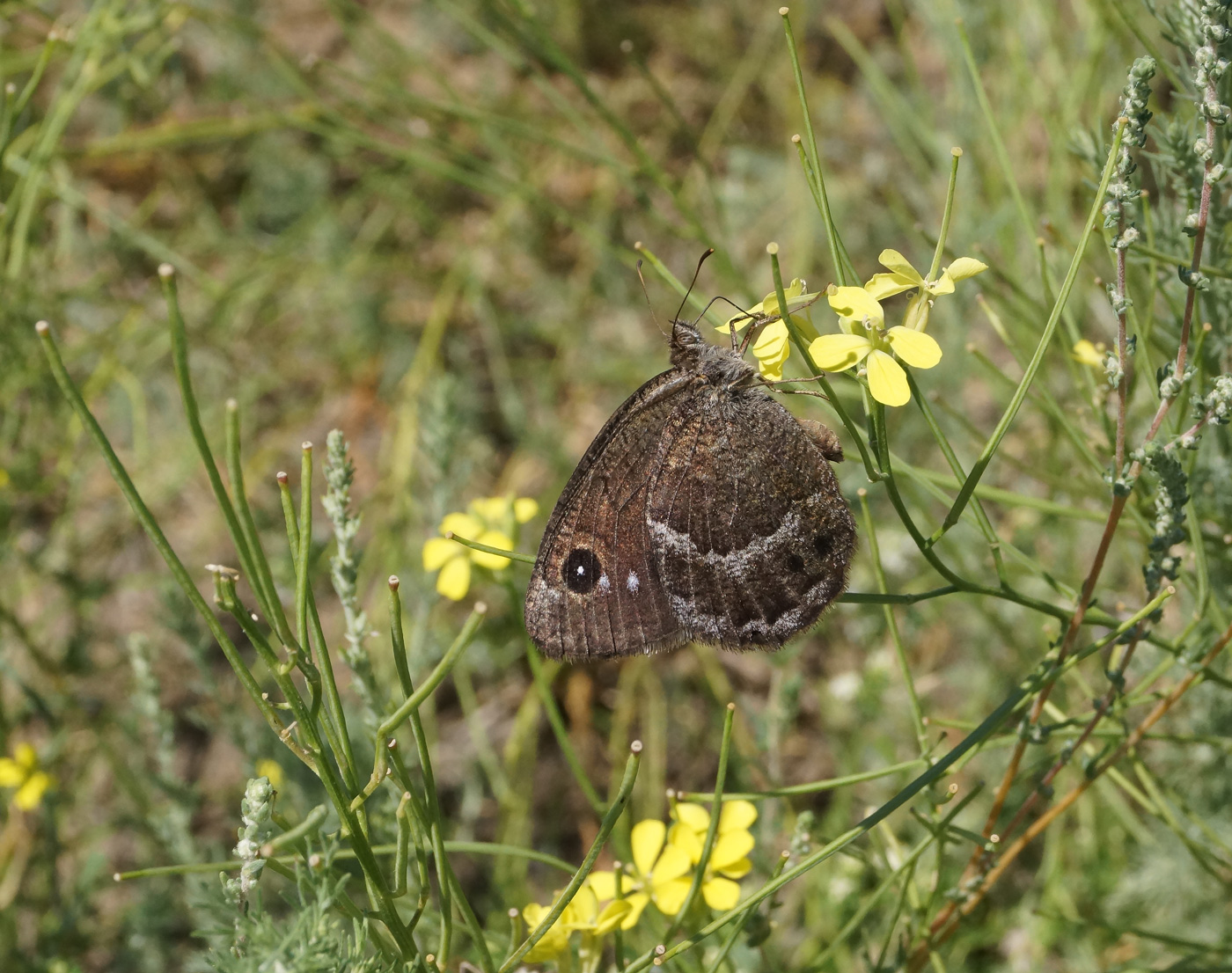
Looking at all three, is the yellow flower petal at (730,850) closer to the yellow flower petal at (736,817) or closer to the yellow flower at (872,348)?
the yellow flower petal at (736,817)

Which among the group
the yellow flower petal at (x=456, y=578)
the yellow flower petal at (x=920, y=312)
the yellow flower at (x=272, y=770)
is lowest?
the yellow flower at (x=272, y=770)

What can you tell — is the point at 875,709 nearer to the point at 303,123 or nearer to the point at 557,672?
the point at 557,672

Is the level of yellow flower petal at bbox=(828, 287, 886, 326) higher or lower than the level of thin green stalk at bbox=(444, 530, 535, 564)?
higher

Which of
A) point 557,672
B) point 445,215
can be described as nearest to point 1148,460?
point 557,672

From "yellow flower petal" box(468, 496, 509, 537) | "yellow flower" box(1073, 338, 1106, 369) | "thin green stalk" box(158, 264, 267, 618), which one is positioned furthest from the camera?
"yellow flower petal" box(468, 496, 509, 537)

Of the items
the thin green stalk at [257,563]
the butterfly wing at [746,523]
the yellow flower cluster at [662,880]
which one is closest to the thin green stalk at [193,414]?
the thin green stalk at [257,563]

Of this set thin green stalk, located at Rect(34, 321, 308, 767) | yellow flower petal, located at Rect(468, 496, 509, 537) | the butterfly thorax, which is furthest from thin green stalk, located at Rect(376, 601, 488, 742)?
yellow flower petal, located at Rect(468, 496, 509, 537)

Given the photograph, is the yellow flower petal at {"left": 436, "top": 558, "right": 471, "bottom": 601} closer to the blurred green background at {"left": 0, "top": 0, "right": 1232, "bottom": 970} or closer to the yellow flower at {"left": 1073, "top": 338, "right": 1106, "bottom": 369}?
the blurred green background at {"left": 0, "top": 0, "right": 1232, "bottom": 970}
